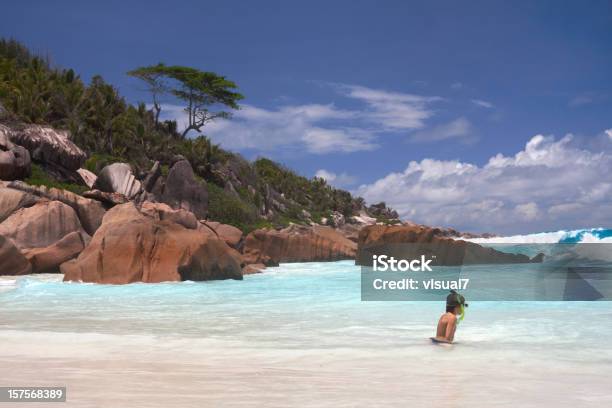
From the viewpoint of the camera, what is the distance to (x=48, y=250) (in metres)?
22.1

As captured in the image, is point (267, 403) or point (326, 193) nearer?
point (267, 403)

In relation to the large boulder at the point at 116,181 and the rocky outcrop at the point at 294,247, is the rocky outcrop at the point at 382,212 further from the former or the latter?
the large boulder at the point at 116,181

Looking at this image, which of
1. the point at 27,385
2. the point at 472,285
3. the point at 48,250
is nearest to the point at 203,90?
the point at 48,250

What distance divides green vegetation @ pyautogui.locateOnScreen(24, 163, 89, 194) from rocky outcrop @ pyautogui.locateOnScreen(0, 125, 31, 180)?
2.04ft

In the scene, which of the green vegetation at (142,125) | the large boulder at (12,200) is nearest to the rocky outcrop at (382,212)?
the green vegetation at (142,125)

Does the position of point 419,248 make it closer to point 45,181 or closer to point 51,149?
point 45,181

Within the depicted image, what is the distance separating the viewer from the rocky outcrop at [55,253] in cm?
2181

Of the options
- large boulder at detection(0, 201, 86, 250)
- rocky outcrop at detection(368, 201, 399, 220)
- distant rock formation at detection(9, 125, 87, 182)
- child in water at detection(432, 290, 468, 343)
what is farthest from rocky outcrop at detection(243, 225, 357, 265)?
rocky outcrop at detection(368, 201, 399, 220)

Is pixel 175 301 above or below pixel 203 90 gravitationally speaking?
below

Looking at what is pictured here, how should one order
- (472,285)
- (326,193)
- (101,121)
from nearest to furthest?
(472,285) < (101,121) < (326,193)

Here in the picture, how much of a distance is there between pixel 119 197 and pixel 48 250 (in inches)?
285

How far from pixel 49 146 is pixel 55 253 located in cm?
1335

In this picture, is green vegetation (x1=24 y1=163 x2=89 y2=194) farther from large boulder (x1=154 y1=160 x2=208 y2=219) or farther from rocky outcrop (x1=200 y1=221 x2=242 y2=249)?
rocky outcrop (x1=200 y1=221 x2=242 y2=249)

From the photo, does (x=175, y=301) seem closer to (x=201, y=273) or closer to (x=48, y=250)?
(x=201, y=273)
